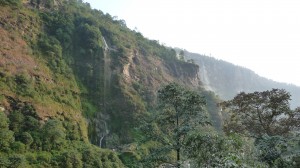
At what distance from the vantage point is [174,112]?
868 inches

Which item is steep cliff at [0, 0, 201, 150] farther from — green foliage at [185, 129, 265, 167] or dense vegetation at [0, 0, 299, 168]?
green foliage at [185, 129, 265, 167]

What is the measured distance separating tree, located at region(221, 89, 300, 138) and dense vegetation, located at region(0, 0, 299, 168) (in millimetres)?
76

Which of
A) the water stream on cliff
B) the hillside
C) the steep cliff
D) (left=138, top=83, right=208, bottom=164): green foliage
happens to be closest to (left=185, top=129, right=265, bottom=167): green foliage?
(left=138, top=83, right=208, bottom=164): green foliage

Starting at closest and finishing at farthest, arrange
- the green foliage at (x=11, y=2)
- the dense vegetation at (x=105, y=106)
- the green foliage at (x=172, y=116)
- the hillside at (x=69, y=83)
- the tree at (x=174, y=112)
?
the dense vegetation at (x=105, y=106) < the green foliage at (x=172, y=116) < the tree at (x=174, y=112) < the hillside at (x=69, y=83) < the green foliage at (x=11, y=2)

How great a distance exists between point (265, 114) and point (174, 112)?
352 inches

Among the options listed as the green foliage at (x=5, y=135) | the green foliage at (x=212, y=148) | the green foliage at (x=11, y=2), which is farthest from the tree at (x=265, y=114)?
the green foliage at (x=11, y=2)

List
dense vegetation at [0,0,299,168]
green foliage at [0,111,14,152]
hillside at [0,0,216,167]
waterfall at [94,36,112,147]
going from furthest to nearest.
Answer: waterfall at [94,36,112,147], hillside at [0,0,216,167], green foliage at [0,111,14,152], dense vegetation at [0,0,299,168]

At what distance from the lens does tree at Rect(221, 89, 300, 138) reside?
2561 centimetres

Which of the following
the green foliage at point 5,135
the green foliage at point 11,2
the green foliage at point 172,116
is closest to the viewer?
the green foliage at point 172,116

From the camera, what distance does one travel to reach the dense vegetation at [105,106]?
1947 centimetres

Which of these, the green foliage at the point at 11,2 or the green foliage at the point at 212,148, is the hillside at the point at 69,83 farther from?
the green foliage at the point at 212,148

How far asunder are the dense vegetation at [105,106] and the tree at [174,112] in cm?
6

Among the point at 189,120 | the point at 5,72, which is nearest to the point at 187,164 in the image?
the point at 189,120

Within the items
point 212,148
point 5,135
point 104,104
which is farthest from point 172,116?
point 104,104
